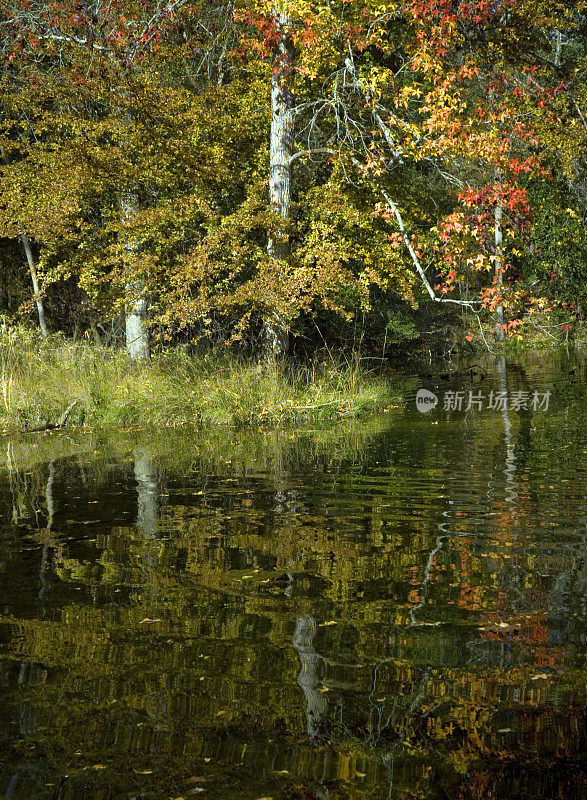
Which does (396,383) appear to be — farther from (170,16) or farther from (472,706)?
(472,706)

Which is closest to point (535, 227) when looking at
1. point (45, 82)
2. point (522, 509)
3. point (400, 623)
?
point (45, 82)

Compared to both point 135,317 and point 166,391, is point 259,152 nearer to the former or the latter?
point 135,317

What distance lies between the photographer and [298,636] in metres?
4.10

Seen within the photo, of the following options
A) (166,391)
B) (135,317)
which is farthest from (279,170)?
(166,391)

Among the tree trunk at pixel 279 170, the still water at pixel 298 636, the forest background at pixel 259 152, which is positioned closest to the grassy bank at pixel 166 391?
the forest background at pixel 259 152

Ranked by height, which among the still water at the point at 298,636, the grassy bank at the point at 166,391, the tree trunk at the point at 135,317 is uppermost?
the tree trunk at the point at 135,317

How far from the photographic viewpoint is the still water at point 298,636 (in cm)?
295

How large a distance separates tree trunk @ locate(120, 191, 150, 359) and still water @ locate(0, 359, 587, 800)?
31.0ft

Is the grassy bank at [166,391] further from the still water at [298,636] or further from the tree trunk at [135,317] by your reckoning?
the still water at [298,636]

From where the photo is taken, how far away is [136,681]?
368 cm

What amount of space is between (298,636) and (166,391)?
1060 centimetres

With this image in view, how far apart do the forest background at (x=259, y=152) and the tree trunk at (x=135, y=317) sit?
5 centimetres

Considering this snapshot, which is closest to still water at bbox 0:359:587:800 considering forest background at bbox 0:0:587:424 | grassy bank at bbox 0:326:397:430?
grassy bank at bbox 0:326:397:430

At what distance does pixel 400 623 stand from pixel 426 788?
1.40 m
